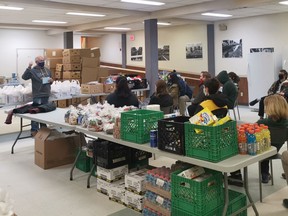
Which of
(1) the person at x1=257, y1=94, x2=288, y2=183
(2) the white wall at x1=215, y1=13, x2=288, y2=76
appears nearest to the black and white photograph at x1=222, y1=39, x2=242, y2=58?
(2) the white wall at x1=215, y1=13, x2=288, y2=76

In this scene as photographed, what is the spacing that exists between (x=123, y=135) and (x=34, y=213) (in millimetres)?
1187

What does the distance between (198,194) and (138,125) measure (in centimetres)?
85

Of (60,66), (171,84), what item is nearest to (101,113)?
(171,84)

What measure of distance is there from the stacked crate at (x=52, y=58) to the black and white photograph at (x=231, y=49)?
5.50 m

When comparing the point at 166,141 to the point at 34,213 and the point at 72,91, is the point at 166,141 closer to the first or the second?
the point at 34,213

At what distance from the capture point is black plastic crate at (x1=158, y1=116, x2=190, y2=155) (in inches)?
98.5

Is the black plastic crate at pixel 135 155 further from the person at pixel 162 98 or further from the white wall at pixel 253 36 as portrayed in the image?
the white wall at pixel 253 36

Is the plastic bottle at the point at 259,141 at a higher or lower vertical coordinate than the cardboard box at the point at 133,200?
higher

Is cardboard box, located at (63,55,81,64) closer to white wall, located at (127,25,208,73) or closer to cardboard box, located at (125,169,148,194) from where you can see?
white wall, located at (127,25,208,73)

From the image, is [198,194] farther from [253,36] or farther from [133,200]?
[253,36]

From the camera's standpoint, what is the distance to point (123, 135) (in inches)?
122

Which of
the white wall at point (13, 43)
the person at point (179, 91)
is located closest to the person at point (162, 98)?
the person at point (179, 91)

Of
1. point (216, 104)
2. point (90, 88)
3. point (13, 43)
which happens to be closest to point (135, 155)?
point (216, 104)

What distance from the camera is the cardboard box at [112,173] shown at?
344 centimetres
